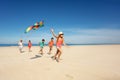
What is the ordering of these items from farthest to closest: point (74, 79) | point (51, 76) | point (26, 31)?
point (26, 31), point (51, 76), point (74, 79)

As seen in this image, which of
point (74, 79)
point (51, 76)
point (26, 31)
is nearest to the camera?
point (74, 79)

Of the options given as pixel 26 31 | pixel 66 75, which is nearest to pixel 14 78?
pixel 66 75

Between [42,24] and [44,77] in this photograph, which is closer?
[44,77]

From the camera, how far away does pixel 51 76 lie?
675 cm

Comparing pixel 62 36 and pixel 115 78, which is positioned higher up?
pixel 62 36

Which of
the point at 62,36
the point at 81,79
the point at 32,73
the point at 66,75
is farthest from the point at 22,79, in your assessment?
the point at 62,36

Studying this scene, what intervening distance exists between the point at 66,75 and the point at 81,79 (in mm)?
744

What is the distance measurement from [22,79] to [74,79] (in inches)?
84.1

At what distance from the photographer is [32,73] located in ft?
23.5

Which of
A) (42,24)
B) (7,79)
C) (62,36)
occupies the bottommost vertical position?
(7,79)

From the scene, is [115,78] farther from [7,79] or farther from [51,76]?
[7,79]

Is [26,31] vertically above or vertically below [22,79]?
above

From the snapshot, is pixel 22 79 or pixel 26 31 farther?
pixel 26 31

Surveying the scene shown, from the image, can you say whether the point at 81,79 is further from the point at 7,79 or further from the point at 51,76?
the point at 7,79
